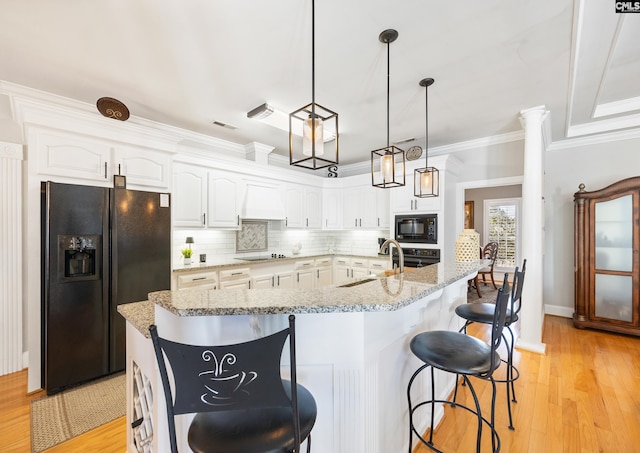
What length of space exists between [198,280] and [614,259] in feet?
16.9

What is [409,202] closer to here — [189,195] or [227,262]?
[227,262]

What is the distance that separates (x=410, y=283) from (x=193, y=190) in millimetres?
3099

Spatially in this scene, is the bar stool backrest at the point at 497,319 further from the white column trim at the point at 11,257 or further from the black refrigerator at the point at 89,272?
the white column trim at the point at 11,257

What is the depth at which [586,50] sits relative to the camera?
2.17 meters

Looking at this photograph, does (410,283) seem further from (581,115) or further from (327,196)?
(327,196)

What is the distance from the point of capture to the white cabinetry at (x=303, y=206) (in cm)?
492

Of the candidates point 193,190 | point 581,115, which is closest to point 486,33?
point 581,115

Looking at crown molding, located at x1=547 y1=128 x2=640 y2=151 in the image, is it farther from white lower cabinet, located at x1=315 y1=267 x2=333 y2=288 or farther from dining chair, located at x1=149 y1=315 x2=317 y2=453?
dining chair, located at x1=149 y1=315 x2=317 y2=453

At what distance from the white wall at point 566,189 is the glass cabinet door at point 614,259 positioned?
47 cm

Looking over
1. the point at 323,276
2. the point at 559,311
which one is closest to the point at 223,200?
the point at 323,276

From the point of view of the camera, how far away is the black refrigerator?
2383mm

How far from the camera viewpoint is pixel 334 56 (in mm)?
2229

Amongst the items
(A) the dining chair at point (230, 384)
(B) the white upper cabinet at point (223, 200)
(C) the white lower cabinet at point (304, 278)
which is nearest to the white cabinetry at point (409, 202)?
(C) the white lower cabinet at point (304, 278)

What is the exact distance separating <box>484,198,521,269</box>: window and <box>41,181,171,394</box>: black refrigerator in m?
7.65
